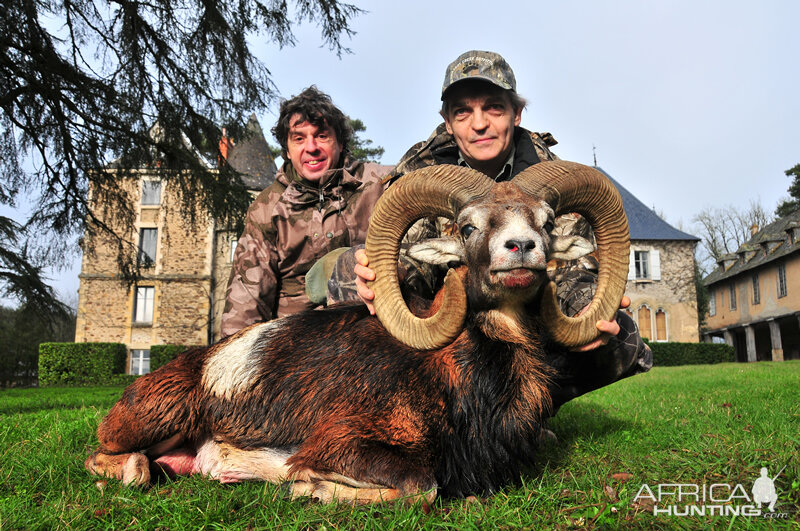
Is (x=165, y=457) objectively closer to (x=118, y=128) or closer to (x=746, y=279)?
(x=118, y=128)

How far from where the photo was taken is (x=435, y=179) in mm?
→ 3389

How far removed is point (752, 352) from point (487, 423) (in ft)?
149

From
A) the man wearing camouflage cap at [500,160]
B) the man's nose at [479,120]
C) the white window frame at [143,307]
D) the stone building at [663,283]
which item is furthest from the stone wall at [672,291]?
the man's nose at [479,120]

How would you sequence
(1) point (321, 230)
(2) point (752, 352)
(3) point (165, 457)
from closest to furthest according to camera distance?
(3) point (165, 457)
(1) point (321, 230)
(2) point (752, 352)

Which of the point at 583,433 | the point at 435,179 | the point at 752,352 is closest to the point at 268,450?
the point at 435,179

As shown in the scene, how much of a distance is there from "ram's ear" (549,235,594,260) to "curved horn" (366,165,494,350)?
1.76ft

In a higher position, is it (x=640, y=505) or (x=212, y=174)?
(x=212, y=174)

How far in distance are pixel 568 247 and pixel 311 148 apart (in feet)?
10.6

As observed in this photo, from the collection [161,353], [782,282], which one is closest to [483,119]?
[161,353]

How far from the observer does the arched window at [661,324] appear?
36906 mm

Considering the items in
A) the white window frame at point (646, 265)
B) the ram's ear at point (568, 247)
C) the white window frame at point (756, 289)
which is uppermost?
the white window frame at point (646, 265)

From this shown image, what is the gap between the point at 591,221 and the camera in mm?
3582

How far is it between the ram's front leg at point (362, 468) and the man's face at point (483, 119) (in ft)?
8.07

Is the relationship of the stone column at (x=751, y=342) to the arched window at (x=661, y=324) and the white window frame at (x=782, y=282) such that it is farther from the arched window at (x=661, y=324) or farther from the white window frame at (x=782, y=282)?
the arched window at (x=661, y=324)
